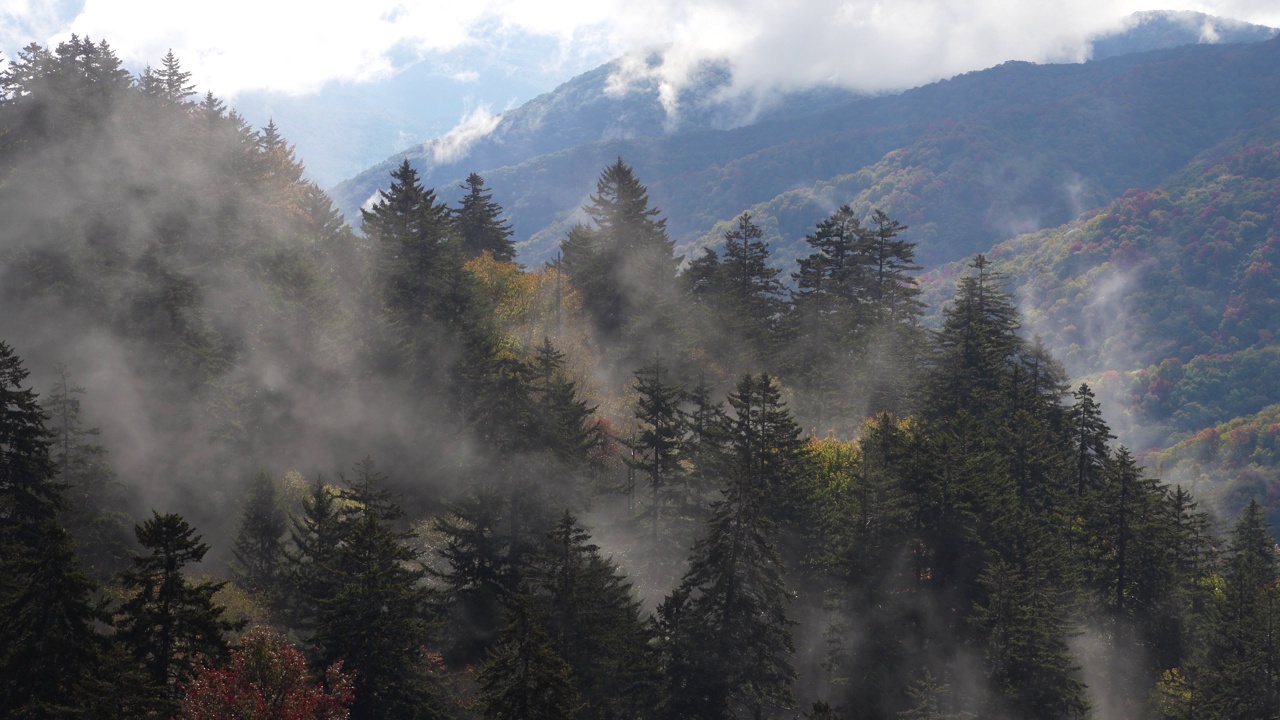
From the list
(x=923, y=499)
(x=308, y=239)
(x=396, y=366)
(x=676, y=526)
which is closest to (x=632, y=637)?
(x=676, y=526)

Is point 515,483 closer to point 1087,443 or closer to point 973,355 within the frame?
point 973,355

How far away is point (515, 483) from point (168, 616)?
22.0 meters

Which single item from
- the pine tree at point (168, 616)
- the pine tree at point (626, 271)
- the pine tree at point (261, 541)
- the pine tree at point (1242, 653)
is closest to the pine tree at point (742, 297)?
the pine tree at point (626, 271)

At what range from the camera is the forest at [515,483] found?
31.9 metres

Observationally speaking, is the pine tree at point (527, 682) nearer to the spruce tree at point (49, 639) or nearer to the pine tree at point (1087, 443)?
the spruce tree at point (49, 639)

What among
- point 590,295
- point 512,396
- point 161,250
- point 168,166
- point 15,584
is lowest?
point 15,584

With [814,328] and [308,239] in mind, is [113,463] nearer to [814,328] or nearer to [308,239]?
[308,239]

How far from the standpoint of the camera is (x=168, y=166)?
230 feet

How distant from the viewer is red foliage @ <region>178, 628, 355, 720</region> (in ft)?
79.2

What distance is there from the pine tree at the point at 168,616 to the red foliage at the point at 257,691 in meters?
0.75

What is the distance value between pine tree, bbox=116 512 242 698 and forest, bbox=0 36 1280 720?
132 mm

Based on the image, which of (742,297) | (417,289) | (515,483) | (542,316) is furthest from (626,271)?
(515,483)

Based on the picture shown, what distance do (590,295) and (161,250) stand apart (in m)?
32.7

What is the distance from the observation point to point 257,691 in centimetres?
2448
